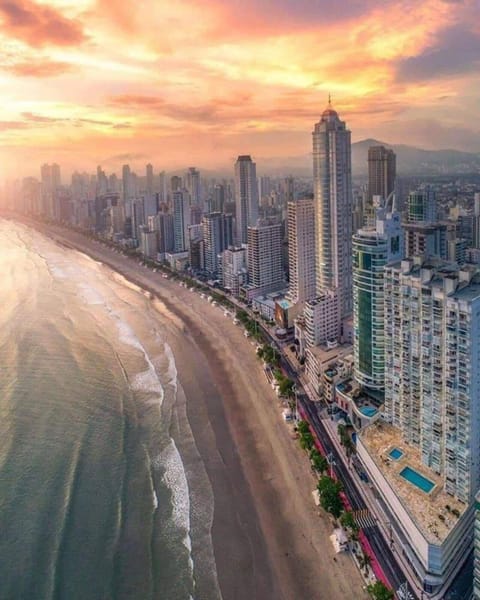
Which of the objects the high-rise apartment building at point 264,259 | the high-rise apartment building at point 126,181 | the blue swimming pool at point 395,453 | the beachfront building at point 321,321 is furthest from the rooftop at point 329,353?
the high-rise apartment building at point 126,181

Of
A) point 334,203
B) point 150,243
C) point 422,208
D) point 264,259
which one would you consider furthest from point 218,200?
point 334,203

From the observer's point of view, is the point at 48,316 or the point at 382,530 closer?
the point at 382,530

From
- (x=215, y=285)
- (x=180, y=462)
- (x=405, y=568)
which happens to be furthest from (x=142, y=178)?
(x=405, y=568)

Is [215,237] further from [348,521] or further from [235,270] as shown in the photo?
[348,521]

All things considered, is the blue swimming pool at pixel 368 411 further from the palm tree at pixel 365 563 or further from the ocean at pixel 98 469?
the ocean at pixel 98 469

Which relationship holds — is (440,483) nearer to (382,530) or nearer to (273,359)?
(382,530)

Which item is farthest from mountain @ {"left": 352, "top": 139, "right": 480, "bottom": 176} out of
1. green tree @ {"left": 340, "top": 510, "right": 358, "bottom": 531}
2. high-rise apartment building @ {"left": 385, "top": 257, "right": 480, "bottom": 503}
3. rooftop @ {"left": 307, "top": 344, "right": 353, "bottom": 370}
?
green tree @ {"left": 340, "top": 510, "right": 358, "bottom": 531}
